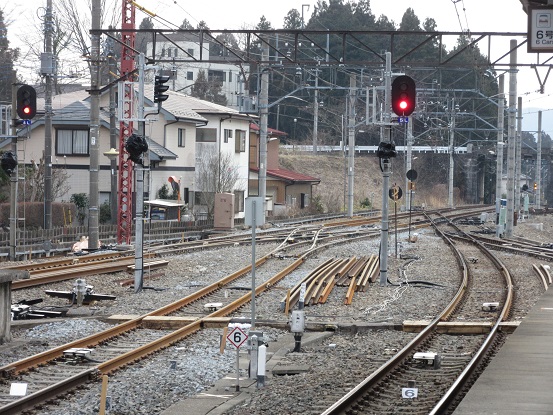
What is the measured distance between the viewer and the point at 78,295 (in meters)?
17.7

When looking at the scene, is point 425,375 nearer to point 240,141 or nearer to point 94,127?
point 94,127

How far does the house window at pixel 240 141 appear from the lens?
54875 mm

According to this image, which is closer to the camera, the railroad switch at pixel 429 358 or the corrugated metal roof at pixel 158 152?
the railroad switch at pixel 429 358

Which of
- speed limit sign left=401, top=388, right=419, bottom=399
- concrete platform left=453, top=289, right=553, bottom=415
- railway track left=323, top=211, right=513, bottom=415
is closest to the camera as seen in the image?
concrete platform left=453, top=289, right=553, bottom=415

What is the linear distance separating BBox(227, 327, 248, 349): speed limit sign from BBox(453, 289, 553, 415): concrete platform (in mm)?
2938

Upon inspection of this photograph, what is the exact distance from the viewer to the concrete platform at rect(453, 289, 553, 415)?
805 centimetres

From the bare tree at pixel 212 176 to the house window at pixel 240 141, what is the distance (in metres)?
2.56

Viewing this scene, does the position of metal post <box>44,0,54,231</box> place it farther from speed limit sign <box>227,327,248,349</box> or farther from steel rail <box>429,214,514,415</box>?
speed limit sign <box>227,327,248,349</box>

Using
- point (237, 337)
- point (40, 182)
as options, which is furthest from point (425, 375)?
point (40, 182)

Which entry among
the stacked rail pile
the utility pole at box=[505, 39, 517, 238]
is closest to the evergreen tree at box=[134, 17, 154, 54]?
the utility pole at box=[505, 39, 517, 238]

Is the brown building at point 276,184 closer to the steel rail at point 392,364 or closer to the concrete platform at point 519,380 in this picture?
the steel rail at point 392,364

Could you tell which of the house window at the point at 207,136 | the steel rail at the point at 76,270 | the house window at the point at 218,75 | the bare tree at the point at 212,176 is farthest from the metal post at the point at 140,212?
the house window at the point at 218,75

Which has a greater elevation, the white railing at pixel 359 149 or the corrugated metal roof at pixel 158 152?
the white railing at pixel 359 149

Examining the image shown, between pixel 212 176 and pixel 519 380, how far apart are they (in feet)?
130
